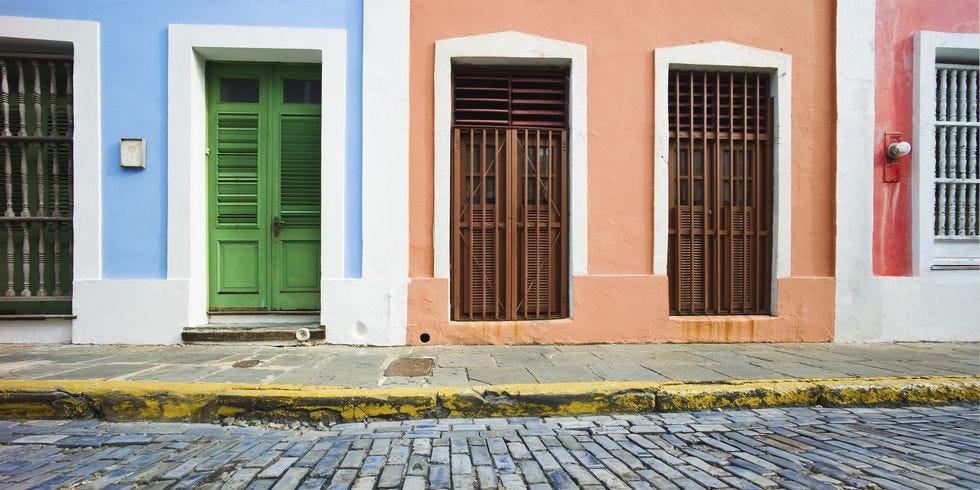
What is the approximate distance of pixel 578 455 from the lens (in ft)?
8.73

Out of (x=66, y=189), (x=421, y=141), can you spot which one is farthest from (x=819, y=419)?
(x=66, y=189)

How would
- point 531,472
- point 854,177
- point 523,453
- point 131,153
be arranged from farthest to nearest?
point 854,177 → point 131,153 → point 523,453 → point 531,472

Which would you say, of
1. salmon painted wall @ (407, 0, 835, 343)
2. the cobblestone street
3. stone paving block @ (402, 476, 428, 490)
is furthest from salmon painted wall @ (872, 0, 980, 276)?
stone paving block @ (402, 476, 428, 490)

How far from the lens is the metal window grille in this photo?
16.8 feet

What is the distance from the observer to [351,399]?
129 inches

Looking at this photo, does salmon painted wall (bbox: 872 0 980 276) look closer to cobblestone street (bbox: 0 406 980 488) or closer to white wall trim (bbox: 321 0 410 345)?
cobblestone street (bbox: 0 406 980 488)

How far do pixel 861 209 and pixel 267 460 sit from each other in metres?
6.59

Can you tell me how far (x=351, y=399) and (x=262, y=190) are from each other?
122 inches

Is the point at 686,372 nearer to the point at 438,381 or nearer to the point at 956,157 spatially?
the point at 438,381

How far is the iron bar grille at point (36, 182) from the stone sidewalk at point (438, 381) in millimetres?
746

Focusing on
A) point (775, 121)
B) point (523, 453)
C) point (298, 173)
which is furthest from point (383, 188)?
point (775, 121)

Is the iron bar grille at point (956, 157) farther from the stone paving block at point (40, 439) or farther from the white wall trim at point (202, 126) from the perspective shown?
the stone paving block at point (40, 439)

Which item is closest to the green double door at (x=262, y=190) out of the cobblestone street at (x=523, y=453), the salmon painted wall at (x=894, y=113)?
the cobblestone street at (x=523, y=453)

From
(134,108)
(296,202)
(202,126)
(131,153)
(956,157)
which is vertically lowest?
(296,202)
